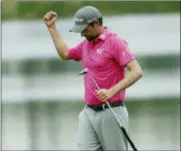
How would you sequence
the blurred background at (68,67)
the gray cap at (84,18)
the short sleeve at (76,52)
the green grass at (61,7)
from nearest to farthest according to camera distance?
the gray cap at (84,18) < the short sleeve at (76,52) < the blurred background at (68,67) < the green grass at (61,7)

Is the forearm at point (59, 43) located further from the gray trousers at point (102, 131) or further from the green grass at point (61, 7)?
the green grass at point (61, 7)

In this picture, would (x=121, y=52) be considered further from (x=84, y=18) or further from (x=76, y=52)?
(x=76, y=52)

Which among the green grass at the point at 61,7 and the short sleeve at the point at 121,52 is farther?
the green grass at the point at 61,7

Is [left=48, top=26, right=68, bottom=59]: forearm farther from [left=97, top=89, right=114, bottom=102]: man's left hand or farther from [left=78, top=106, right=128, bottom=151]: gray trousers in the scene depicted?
[left=97, top=89, right=114, bottom=102]: man's left hand

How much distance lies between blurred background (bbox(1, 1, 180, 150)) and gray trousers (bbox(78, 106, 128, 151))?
2.80 m

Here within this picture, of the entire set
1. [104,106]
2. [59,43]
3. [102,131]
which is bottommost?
[102,131]

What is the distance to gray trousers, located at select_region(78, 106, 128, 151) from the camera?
5.25 metres

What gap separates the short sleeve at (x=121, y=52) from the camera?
507cm

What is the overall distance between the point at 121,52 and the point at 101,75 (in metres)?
0.22

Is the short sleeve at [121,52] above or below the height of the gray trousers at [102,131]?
above

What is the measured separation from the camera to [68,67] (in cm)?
1081

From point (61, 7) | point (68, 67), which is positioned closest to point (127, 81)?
point (61, 7)

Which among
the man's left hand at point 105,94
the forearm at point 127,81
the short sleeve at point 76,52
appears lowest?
the man's left hand at point 105,94

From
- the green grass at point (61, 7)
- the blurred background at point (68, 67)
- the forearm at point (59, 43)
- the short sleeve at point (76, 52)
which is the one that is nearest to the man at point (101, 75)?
the short sleeve at point (76, 52)
